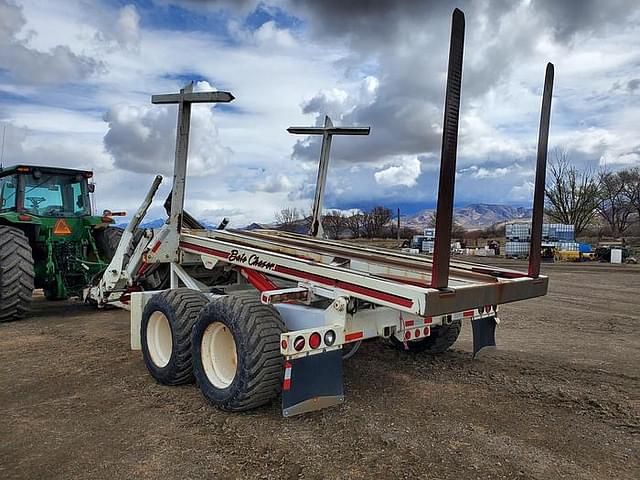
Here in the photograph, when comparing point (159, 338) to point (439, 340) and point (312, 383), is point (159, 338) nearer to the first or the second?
point (312, 383)

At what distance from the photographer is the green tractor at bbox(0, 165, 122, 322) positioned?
8.48 m

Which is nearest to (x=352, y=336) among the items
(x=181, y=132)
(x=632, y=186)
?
(x=181, y=132)

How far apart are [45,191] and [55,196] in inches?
6.8

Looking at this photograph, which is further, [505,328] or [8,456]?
[505,328]

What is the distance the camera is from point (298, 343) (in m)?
3.64

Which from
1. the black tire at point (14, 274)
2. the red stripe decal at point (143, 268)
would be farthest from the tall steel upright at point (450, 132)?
the black tire at point (14, 274)

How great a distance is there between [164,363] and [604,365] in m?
4.33

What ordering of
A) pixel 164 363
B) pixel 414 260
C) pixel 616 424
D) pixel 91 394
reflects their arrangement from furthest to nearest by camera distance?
1. pixel 414 260
2. pixel 164 363
3. pixel 91 394
4. pixel 616 424

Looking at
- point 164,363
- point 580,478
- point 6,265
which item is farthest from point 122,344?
point 580,478

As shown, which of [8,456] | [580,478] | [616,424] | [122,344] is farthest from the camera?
[122,344]

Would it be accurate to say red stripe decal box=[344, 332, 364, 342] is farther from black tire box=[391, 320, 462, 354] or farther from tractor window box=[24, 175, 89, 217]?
tractor window box=[24, 175, 89, 217]

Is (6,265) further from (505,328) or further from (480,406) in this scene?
(505,328)

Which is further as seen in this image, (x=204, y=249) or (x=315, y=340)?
(x=204, y=249)

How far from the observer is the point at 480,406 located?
167 inches
